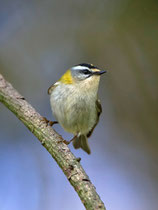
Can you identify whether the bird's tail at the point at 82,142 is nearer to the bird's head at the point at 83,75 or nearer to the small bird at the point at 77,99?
the small bird at the point at 77,99

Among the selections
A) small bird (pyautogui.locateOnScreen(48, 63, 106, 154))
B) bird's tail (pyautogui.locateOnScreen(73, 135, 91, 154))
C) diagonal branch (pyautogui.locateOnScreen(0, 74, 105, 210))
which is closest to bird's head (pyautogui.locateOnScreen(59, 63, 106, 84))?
small bird (pyautogui.locateOnScreen(48, 63, 106, 154))

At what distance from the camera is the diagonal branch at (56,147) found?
Answer: 69.6 inches

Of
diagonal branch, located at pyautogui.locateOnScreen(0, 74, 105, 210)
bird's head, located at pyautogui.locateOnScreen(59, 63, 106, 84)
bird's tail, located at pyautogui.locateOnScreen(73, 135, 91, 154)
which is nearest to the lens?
diagonal branch, located at pyautogui.locateOnScreen(0, 74, 105, 210)

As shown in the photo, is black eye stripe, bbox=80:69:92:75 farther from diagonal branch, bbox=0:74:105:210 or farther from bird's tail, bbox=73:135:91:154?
diagonal branch, bbox=0:74:105:210

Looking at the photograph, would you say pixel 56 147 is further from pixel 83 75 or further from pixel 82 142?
pixel 82 142

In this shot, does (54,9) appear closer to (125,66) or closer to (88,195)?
(125,66)

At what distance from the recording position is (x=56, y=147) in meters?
2.14

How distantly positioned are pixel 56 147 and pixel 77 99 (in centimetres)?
112

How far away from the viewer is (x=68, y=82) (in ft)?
10.9

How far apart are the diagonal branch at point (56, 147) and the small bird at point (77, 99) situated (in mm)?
867

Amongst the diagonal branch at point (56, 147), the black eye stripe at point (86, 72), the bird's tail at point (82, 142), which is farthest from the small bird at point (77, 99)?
the diagonal branch at point (56, 147)

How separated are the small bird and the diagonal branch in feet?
2.84

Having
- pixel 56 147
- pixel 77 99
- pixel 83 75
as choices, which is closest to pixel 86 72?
pixel 83 75

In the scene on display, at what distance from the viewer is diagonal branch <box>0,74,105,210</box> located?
177 centimetres
